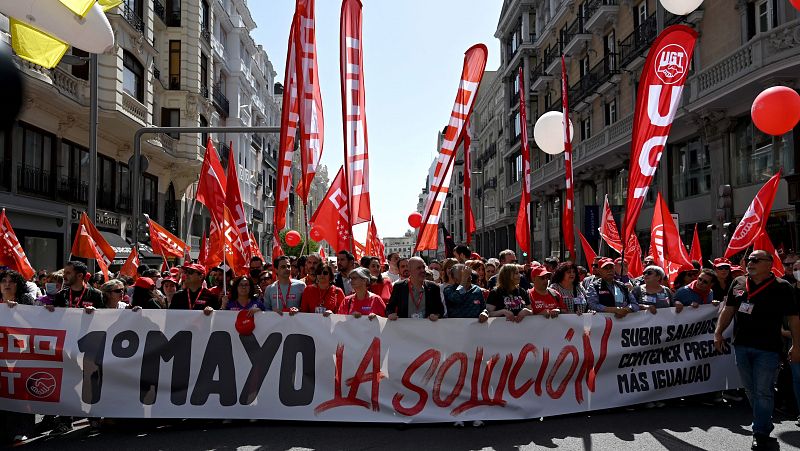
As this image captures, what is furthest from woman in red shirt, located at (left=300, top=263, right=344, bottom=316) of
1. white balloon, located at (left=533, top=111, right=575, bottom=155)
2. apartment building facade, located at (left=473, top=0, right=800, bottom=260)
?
apartment building facade, located at (left=473, top=0, right=800, bottom=260)

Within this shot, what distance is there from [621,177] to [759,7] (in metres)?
10.7

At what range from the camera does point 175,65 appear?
31.1m

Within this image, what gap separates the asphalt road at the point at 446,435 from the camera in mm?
5559

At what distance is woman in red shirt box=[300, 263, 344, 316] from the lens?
7012 millimetres

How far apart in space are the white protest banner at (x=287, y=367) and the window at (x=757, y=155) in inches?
499

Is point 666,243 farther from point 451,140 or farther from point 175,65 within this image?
point 175,65

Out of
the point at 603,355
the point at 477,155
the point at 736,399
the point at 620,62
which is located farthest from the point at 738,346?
the point at 477,155

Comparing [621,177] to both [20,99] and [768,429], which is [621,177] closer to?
[768,429]

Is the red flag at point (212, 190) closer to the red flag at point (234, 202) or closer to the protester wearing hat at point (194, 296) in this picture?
the red flag at point (234, 202)

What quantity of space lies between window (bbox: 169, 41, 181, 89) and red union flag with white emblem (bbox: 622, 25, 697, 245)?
87.6ft

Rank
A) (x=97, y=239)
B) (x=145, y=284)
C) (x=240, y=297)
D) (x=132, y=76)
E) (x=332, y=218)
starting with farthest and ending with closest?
(x=132, y=76)
(x=97, y=239)
(x=332, y=218)
(x=145, y=284)
(x=240, y=297)

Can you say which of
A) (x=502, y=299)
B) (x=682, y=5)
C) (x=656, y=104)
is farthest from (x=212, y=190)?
(x=682, y=5)

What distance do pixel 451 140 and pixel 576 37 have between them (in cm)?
2448

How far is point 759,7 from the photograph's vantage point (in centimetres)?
1772
